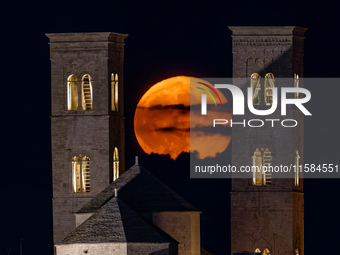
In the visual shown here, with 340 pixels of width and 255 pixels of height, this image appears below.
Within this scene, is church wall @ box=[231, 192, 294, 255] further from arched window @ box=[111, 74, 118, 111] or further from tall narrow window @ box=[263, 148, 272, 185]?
arched window @ box=[111, 74, 118, 111]

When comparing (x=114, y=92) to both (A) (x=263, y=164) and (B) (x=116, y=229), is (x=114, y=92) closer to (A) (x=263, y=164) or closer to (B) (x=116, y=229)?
(A) (x=263, y=164)

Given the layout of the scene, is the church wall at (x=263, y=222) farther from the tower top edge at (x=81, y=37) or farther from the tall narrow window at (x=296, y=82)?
the tower top edge at (x=81, y=37)

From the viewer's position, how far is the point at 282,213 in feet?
254

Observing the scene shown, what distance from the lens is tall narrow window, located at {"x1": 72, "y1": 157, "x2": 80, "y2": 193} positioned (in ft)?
255

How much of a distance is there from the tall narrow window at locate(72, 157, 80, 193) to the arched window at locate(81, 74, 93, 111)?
3.19 metres

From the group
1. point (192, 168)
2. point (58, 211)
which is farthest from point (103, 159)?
point (192, 168)

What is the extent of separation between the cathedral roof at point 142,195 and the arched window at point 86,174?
662 cm

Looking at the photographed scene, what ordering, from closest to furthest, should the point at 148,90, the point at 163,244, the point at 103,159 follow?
the point at 163,244 → the point at 103,159 → the point at 148,90

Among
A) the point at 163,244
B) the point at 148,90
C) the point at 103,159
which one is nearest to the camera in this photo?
the point at 163,244

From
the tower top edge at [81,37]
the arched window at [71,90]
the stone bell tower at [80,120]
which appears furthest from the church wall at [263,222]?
the tower top edge at [81,37]

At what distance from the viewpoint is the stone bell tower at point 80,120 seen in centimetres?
7706

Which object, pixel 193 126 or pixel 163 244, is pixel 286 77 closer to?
pixel 193 126

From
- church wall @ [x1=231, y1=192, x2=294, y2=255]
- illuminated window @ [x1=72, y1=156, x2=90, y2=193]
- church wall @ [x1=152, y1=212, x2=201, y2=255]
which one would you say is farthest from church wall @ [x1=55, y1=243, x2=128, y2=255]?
church wall @ [x1=231, y1=192, x2=294, y2=255]

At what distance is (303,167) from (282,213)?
3678mm
